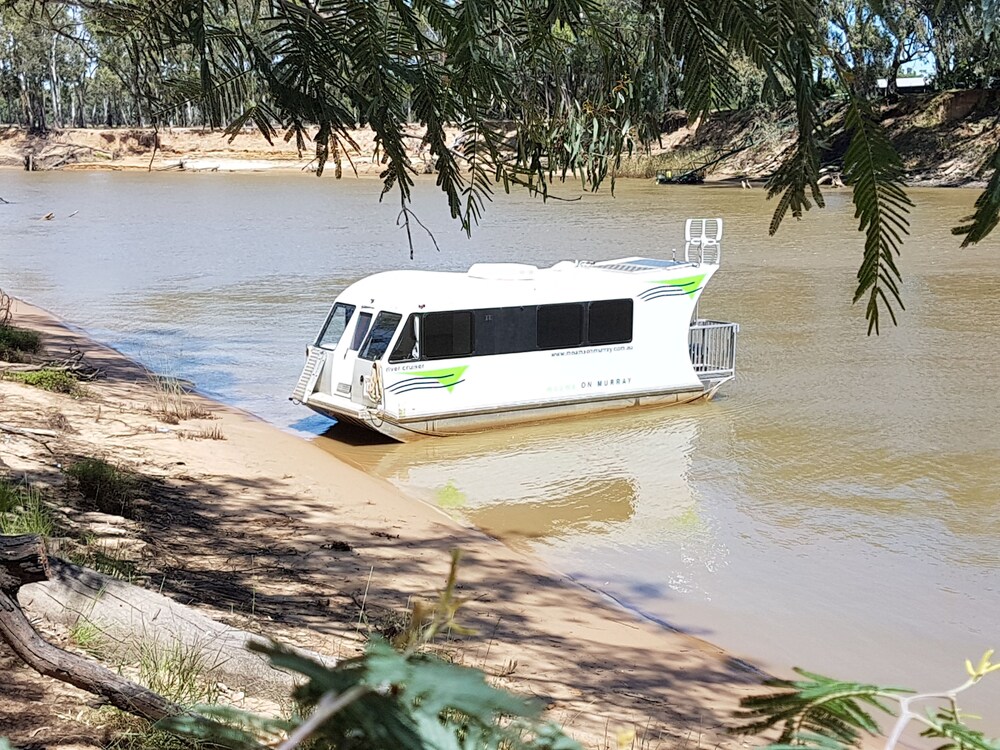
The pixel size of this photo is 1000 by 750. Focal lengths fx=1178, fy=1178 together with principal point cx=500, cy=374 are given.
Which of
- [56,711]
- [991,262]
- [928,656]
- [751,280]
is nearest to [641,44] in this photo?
[56,711]

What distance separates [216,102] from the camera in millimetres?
3297

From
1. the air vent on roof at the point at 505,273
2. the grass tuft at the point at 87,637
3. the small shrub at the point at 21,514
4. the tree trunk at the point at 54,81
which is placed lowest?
the small shrub at the point at 21,514

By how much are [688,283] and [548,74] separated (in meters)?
13.7

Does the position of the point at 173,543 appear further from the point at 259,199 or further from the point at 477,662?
the point at 259,199

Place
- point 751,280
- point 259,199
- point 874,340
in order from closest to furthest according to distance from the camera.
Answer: point 874,340, point 751,280, point 259,199

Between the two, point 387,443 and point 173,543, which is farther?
point 387,443

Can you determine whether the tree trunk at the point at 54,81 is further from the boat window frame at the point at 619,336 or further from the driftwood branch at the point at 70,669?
the boat window frame at the point at 619,336

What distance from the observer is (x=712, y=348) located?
19156mm

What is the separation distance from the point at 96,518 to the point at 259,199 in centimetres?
5457

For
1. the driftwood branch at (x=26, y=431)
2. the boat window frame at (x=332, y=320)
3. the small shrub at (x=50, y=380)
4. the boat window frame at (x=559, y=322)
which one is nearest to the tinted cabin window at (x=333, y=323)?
the boat window frame at (x=332, y=320)

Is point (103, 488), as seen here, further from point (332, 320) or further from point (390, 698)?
point (390, 698)

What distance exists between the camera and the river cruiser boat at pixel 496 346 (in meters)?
15.9

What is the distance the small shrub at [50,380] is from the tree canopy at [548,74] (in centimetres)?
1085

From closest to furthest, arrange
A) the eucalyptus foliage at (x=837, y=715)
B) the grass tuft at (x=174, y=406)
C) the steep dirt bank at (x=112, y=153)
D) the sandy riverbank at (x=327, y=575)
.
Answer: the eucalyptus foliage at (x=837, y=715)
the sandy riverbank at (x=327, y=575)
the grass tuft at (x=174, y=406)
the steep dirt bank at (x=112, y=153)
